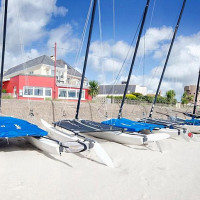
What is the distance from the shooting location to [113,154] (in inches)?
309

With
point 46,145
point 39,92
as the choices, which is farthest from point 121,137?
point 39,92

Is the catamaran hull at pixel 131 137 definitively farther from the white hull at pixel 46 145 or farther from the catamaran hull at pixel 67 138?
the white hull at pixel 46 145

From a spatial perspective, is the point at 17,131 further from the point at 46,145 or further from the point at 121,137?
the point at 121,137

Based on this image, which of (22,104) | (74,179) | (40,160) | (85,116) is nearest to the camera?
(74,179)

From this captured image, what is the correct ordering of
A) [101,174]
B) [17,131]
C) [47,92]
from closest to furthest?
[101,174], [17,131], [47,92]

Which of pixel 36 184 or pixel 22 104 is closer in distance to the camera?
pixel 36 184

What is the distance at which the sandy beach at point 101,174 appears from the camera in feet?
15.0

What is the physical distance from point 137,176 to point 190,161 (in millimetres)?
2931

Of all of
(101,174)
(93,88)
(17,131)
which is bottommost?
(101,174)

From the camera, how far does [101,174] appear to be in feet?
18.8

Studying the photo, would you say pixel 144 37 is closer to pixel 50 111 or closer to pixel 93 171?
pixel 50 111

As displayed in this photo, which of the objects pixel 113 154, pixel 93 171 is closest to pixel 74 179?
pixel 93 171

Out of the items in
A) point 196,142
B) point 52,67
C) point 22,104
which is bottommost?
point 196,142

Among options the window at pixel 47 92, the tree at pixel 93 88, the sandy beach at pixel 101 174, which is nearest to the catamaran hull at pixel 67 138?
the sandy beach at pixel 101 174
